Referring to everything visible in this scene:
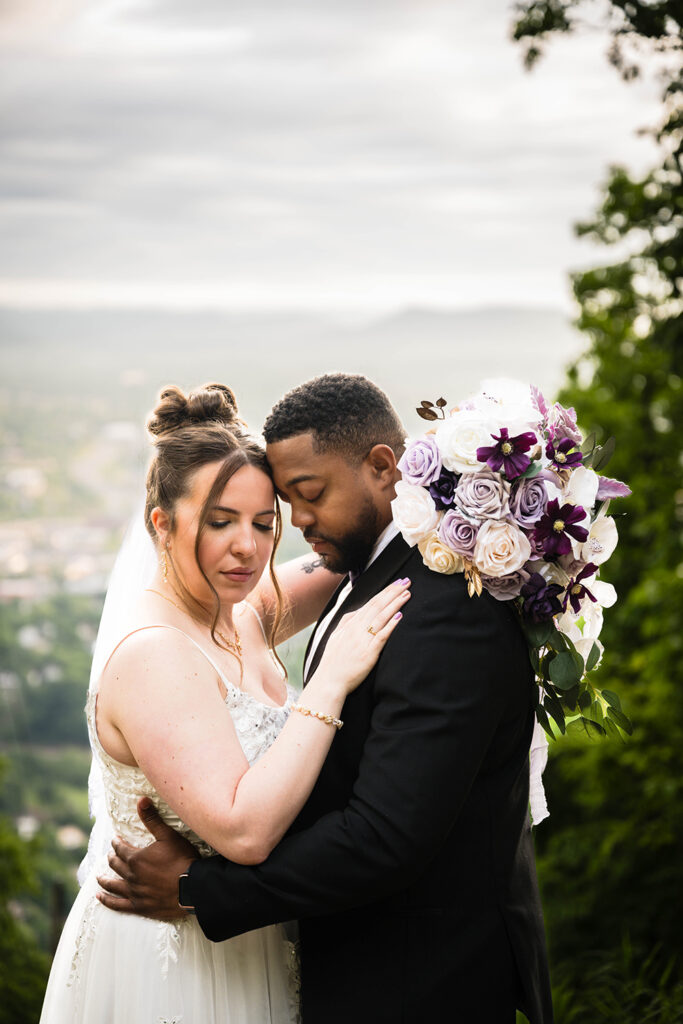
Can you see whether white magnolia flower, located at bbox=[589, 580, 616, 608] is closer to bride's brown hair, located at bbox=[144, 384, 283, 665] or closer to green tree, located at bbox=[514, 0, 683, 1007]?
bride's brown hair, located at bbox=[144, 384, 283, 665]

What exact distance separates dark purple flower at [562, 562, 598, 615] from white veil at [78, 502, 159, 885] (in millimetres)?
1250

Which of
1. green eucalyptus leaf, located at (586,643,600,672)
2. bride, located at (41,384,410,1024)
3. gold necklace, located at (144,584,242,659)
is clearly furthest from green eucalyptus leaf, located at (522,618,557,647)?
gold necklace, located at (144,584,242,659)

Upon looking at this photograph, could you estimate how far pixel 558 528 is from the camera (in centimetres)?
225

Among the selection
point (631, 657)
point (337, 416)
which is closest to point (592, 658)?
point (337, 416)

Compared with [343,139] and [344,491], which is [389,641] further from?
[343,139]

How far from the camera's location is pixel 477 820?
2430 mm

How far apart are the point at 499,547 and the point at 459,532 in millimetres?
101

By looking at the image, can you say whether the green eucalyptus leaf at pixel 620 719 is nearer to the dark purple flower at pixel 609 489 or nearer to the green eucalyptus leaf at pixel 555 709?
the green eucalyptus leaf at pixel 555 709

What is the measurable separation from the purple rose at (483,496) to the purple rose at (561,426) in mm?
228

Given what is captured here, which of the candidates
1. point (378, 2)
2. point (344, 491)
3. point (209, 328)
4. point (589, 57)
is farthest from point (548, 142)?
point (344, 491)

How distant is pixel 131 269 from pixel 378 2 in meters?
3.33

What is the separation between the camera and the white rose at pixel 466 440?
7.25 feet

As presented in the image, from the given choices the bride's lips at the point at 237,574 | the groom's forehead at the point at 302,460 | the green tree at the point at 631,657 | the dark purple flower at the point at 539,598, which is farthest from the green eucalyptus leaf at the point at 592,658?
the green tree at the point at 631,657

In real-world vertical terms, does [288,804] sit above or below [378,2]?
below
